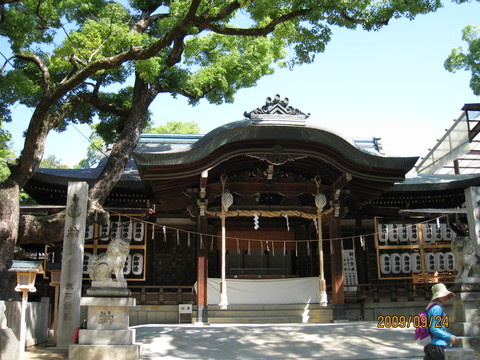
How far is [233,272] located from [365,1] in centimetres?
991

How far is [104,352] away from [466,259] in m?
6.85

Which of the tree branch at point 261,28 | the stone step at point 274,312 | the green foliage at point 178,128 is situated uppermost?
the green foliage at point 178,128

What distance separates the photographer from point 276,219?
51.0 feet

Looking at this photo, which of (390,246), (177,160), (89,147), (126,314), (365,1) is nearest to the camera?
(126,314)

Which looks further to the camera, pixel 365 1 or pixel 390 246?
pixel 390 246

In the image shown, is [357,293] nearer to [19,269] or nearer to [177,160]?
[177,160]

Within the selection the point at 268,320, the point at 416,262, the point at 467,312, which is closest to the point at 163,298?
the point at 268,320

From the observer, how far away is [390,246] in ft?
45.9

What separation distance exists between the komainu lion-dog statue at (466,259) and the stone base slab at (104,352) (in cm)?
616

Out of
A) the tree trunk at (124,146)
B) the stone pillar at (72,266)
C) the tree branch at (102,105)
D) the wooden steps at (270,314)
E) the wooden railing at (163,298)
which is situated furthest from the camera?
the tree branch at (102,105)

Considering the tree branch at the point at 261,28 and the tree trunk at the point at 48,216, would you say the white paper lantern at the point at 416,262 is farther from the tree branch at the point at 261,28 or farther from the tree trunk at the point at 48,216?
the tree trunk at the point at 48,216

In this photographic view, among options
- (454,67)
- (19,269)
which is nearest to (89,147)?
(454,67)

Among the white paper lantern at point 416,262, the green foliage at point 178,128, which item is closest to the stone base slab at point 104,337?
the white paper lantern at point 416,262

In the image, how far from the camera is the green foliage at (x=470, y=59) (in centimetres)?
1630
